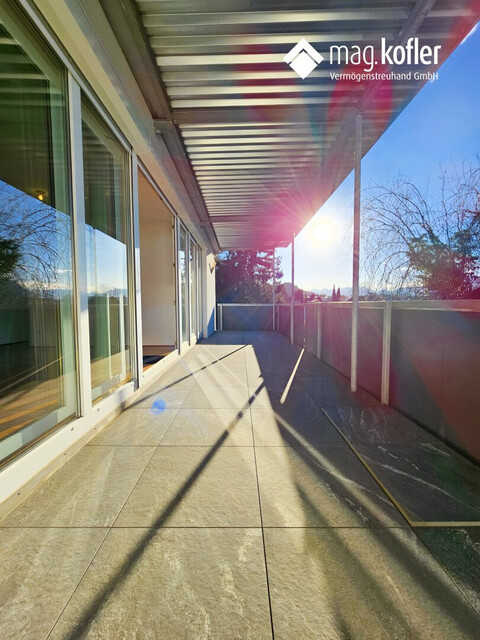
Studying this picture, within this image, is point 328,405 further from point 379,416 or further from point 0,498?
point 0,498

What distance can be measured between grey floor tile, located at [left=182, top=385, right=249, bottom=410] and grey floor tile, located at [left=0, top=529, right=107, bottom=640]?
1760mm

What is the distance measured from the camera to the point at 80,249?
2.26 m

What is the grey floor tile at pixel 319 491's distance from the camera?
147 centimetres

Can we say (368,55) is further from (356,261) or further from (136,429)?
(136,429)

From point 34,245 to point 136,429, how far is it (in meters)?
1.63

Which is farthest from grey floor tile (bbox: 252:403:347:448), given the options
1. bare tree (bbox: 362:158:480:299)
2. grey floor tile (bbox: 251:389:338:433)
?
bare tree (bbox: 362:158:480:299)

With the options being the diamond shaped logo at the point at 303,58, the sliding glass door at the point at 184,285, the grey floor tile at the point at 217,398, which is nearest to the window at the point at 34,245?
the grey floor tile at the point at 217,398

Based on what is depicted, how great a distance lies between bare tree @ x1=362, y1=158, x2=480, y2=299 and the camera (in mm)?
2891

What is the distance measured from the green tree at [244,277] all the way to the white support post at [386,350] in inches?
762

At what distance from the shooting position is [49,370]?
2070 millimetres

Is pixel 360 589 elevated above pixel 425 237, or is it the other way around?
pixel 425 237

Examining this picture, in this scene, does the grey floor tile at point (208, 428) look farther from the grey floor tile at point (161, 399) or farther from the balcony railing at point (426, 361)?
the balcony railing at point (426, 361)

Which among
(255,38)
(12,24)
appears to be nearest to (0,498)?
(12,24)

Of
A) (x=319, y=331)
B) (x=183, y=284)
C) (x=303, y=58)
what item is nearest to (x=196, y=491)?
(x=303, y=58)
